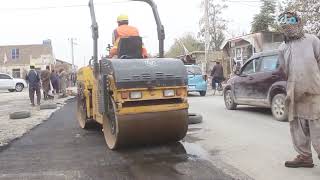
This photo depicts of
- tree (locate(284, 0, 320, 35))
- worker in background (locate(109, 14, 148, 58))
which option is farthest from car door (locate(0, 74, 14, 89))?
worker in background (locate(109, 14, 148, 58))

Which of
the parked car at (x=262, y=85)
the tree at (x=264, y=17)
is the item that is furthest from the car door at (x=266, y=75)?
the tree at (x=264, y=17)

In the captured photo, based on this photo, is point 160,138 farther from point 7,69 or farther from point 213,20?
point 7,69

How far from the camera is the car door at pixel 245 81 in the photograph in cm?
1395

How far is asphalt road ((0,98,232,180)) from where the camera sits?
7.20 meters

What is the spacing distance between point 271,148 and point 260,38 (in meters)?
24.6

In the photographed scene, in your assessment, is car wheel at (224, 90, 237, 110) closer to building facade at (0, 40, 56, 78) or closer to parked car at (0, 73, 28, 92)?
parked car at (0, 73, 28, 92)

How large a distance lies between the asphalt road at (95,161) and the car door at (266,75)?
3.41 metres

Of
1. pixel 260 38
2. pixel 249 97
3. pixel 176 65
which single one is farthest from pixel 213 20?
pixel 176 65

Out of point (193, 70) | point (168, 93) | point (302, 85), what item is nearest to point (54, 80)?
point (193, 70)

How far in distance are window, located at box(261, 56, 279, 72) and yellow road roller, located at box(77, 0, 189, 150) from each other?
4737 mm

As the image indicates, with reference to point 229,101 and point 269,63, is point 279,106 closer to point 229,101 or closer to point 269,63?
point 269,63

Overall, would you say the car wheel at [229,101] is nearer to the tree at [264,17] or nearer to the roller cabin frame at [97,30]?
the roller cabin frame at [97,30]

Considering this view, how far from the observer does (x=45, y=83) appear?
84.9ft

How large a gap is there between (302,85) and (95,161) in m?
3.38
